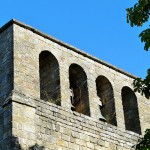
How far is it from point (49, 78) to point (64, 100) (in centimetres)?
76

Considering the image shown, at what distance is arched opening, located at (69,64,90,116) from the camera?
13.6 m

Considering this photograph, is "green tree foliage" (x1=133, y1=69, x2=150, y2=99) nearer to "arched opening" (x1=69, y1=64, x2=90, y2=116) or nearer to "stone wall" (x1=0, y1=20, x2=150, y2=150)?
"stone wall" (x1=0, y1=20, x2=150, y2=150)

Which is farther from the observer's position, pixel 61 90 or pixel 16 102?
pixel 61 90

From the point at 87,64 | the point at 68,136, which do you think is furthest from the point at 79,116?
the point at 87,64

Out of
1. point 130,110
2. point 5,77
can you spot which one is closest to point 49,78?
point 5,77

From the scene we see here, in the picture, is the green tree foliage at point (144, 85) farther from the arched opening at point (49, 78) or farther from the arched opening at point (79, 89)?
the arched opening at point (79, 89)

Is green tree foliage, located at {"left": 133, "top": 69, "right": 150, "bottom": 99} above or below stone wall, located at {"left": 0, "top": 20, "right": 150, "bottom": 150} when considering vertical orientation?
below

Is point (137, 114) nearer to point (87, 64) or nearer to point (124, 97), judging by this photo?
point (124, 97)

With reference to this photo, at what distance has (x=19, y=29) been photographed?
13.1 m

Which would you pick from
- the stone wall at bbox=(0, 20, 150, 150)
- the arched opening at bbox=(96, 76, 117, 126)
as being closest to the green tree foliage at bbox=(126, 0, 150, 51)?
the stone wall at bbox=(0, 20, 150, 150)

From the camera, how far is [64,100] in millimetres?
12922

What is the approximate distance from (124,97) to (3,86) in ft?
12.6

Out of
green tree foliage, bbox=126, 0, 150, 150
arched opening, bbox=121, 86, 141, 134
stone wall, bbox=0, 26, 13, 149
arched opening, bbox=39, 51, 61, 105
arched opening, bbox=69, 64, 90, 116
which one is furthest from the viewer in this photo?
arched opening, bbox=121, 86, 141, 134

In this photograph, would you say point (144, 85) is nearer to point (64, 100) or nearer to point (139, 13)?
point (139, 13)
